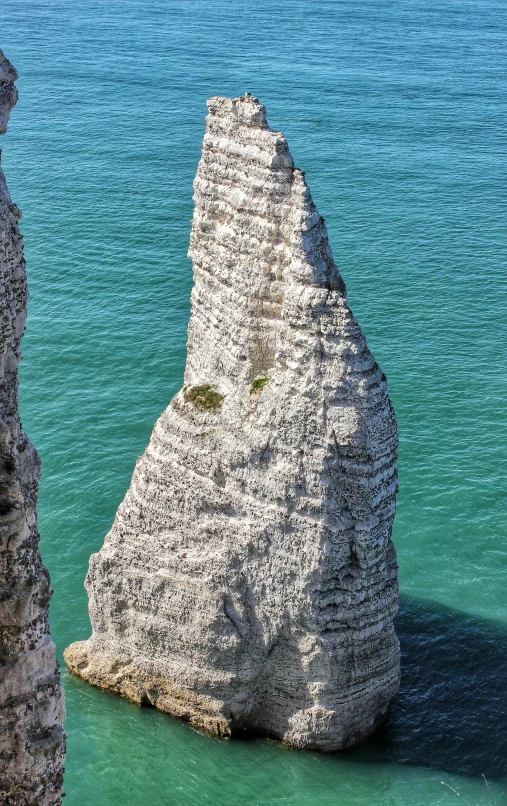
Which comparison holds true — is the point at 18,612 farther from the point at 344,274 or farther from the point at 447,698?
the point at 344,274

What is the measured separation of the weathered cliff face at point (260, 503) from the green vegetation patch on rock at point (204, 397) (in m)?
0.06

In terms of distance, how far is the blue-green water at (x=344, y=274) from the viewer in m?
25.8

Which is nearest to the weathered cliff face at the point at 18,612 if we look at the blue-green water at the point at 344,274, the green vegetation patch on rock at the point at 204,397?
the green vegetation patch on rock at the point at 204,397

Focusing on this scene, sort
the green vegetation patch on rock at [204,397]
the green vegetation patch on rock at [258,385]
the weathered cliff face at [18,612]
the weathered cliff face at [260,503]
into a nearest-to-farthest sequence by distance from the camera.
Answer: the weathered cliff face at [18,612] → the weathered cliff face at [260,503] → the green vegetation patch on rock at [258,385] → the green vegetation patch on rock at [204,397]

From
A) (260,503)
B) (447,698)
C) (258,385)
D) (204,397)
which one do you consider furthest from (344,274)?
(260,503)

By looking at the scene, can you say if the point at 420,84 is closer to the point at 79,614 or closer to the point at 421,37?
the point at 421,37

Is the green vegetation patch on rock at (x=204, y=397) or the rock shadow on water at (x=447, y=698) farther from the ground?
the green vegetation patch on rock at (x=204, y=397)

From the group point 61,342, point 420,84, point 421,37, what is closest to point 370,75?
point 420,84

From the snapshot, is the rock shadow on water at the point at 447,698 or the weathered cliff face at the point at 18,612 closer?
the weathered cliff face at the point at 18,612

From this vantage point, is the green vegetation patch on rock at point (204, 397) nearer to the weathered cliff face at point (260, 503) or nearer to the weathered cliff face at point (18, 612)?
the weathered cliff face at point (260, 503)

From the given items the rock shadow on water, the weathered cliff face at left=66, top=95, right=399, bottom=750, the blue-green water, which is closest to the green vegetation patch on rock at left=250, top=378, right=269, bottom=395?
the weathered cliff face at left=66, top=95, right=399, bottom=750

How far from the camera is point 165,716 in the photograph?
2639 centimetres

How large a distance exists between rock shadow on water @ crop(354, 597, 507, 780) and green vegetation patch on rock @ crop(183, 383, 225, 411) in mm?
8233

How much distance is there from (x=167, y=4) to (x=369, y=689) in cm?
7476
